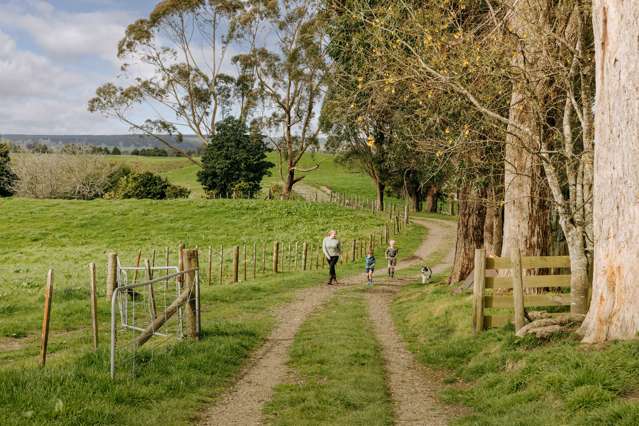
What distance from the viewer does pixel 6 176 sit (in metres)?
68.7

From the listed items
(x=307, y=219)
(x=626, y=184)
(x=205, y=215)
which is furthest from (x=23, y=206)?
(x=626, y=184)

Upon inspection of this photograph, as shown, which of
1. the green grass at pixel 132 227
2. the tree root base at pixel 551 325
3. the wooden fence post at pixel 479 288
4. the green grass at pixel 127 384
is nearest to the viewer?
the green grass at pixel 127 384

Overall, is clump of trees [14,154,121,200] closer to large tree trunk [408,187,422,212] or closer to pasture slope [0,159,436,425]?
pasture slope [0,159,436,425]

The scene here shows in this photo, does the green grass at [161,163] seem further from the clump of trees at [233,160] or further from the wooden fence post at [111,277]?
the wooden fence post at [111,277]

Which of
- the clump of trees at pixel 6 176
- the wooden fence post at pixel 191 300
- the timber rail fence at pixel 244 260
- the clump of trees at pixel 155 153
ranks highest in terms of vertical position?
the clump of trees at pixel 155 153

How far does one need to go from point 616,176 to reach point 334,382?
15.5 ft

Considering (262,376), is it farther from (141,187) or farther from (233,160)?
(141,187)

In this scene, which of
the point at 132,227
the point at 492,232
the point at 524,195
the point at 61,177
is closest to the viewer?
the point at 524,195

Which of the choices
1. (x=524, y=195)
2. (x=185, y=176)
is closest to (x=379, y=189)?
(x=524, y=195)

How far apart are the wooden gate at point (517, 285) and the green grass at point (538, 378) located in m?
0.38

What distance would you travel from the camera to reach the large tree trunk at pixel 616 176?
7.72 m

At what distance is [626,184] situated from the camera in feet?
25.6

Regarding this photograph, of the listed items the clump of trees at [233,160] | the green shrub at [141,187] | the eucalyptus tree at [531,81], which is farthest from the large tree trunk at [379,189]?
the eucalyptus tree at [531,81]

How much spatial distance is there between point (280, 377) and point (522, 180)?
6.08 meters
